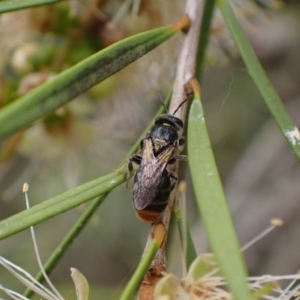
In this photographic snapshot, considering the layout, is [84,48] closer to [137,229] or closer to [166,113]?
[166,113]

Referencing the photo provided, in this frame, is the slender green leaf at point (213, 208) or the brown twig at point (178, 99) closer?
the slender green leaf at point (213, 208)

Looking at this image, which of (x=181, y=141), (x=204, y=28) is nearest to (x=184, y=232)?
(x=181, y=141)

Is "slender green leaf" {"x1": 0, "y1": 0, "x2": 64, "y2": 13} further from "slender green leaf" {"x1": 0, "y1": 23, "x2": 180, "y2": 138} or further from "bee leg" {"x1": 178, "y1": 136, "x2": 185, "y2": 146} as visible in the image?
"bee leg" {"x1": 178, "y1": 136, "x2": 185, "y2": 146}

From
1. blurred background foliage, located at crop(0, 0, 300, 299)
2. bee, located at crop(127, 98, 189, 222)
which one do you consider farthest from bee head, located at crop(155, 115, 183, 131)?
blurred background foliage, located at crop(0, 0, 300, 299)

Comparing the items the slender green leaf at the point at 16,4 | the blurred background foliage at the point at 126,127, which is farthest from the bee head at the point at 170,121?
the slender green leaf at the point at 16,4

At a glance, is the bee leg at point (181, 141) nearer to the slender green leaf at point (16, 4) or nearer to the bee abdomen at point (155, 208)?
the bee abdomen at point (155, 208)

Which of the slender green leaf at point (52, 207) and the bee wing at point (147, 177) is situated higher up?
the bee wing at point (147, 177)
